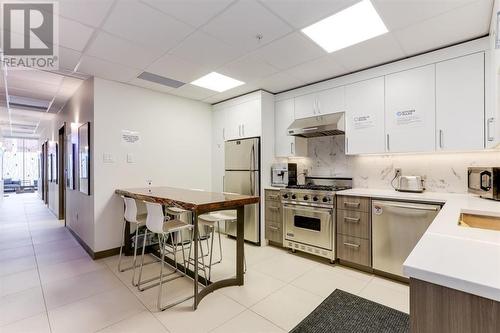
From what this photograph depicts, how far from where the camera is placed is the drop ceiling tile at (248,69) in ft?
9.72

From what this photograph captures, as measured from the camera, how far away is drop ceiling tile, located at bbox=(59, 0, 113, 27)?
190 centimetres

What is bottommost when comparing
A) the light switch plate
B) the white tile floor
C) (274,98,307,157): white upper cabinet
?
the white tile floor

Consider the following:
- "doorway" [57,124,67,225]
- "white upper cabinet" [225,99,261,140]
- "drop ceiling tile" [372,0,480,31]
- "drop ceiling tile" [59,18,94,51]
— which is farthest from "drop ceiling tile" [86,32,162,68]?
"doorway" [57,124,67,225]

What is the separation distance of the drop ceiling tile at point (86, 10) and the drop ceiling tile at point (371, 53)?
233 centimetres

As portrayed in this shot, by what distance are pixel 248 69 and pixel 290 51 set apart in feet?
2.28

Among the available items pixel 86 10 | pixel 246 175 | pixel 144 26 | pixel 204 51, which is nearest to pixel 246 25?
pixel 204 51

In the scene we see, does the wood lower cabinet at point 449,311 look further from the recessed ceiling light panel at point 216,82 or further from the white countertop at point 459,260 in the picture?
the recessed ceiling light panel at point 216,82

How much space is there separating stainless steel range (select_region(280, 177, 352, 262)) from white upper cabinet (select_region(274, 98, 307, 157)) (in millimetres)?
627

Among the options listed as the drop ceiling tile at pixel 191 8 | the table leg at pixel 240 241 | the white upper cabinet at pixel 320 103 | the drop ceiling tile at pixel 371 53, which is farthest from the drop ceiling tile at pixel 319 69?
the table leg at pixel 240 241

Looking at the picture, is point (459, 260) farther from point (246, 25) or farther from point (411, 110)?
point (411, 110)

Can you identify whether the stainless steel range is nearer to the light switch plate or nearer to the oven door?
the oven door

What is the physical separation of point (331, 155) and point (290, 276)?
6.46 ft

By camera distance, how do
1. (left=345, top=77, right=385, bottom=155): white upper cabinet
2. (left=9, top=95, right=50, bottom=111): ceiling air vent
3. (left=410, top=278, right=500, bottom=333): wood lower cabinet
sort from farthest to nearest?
(left=9, top=95, right=50, bottom=111): ceiling air vent
(left=345, top=77, right=385, bottom=155): white upper cabinet
(left=410, top=278, right=500, bottom=333): wood lower cabinet

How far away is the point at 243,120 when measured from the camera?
427 centimetres
